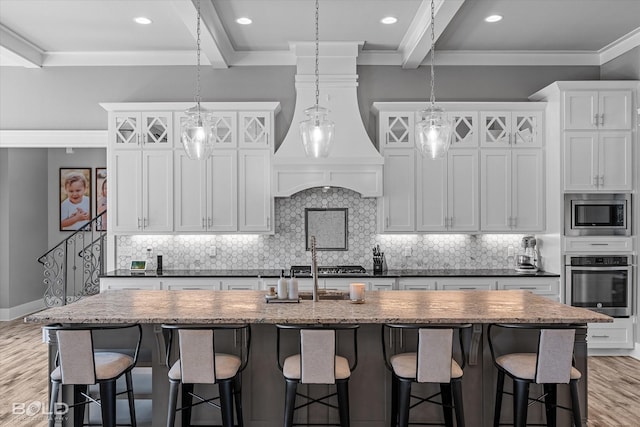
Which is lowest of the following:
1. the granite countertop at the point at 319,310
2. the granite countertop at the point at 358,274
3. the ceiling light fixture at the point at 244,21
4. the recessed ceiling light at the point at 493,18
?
the granite countertop at the point at 358,274

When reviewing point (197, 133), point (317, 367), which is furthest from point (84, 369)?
point (197, 133)

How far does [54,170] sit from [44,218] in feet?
2.63

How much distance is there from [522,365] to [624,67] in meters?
4.21

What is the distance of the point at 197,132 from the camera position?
140 inches

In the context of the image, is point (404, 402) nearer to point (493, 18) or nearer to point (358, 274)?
point (358, 274)

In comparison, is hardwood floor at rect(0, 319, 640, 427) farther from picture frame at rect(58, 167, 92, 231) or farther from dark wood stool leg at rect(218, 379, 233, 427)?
picture frame at rect(58, 167, 92, 231)

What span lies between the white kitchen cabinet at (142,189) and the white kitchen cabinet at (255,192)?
784 mm

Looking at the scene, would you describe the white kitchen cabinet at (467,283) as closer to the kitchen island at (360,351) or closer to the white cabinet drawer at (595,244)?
the white cabinet drawer at (595,244)

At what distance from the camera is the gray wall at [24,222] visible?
719cm

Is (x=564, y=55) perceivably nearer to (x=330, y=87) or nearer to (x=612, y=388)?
(x=330, y=87)

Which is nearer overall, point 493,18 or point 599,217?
point 493,18

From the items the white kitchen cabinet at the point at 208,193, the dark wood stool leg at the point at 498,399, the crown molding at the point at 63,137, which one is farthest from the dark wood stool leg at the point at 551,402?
the crown molding at the point at 63,137

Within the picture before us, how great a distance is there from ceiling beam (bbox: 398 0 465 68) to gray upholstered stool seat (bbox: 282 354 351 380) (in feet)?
9.80

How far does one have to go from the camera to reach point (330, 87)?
550 centimetres
